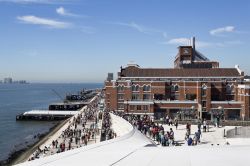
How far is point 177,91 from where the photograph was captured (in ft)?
222

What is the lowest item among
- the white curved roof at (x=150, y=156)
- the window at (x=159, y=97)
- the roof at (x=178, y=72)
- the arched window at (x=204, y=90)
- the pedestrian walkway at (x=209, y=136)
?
the pedestrian walkway at (x=209, y=136)

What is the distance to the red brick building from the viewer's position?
211ft

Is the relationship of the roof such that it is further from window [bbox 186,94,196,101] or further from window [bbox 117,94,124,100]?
window [bbox 186,94,196,101]

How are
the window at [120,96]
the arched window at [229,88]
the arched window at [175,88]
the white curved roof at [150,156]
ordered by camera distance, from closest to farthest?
the white curved roof at [150,156], the arched window at [229,88], the arched window at [175,88], the window at [120,96]

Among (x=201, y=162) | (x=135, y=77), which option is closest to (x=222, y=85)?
(x=135, y=77)

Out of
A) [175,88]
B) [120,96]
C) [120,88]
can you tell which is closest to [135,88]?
[120,88]

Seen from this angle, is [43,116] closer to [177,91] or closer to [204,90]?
[177,91]

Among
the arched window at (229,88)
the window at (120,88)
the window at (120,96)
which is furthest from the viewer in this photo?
the window at (120,88)

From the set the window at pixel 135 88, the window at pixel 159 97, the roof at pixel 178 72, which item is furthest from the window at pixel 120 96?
the window at pixel 159 97

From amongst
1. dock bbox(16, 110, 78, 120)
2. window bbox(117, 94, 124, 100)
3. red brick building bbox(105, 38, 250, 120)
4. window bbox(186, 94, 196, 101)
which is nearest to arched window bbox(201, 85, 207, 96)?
red brick building bbox(105, 38, 250, 120)

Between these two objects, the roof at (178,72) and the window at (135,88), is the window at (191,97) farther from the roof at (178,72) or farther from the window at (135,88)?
the window at (135,88)

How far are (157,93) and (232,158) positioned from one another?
52107mm

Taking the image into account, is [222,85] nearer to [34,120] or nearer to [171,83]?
[171,83]

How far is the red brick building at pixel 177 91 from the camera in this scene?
6431cm
